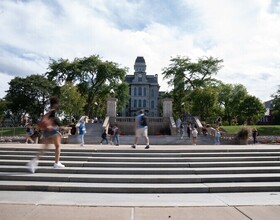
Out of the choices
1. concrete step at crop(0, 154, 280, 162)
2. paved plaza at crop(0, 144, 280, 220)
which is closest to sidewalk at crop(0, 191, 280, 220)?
paved plaza at crop(0, 144, 280, 220)

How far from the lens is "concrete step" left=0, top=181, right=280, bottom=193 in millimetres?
7500

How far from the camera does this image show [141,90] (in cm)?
9744

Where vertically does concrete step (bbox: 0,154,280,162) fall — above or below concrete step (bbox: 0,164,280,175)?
above

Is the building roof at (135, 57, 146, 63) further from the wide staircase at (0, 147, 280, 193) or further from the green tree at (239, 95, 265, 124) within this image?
the wide staircase at (0, 147, 280, 193)

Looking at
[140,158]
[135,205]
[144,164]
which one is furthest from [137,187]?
[140,158]

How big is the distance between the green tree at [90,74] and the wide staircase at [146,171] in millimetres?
48255

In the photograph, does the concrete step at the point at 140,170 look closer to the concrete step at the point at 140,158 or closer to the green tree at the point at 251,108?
the concrete step at the point at 140,158

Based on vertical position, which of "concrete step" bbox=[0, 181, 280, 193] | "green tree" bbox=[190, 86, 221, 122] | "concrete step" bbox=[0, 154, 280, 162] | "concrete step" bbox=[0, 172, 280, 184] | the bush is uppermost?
"green tree" bbox=[190, 86, 221, 122]

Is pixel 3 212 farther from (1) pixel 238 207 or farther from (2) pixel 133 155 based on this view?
(2) pixel 133 155

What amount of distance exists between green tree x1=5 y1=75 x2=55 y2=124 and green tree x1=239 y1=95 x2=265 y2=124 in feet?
138

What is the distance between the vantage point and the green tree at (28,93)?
64.5 metres

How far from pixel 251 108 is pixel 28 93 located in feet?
160

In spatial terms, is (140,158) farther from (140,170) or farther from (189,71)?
(189,71)

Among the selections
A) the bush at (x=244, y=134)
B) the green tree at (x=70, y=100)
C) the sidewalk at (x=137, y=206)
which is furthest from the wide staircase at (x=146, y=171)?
the green tree at (x=70, y=100)
